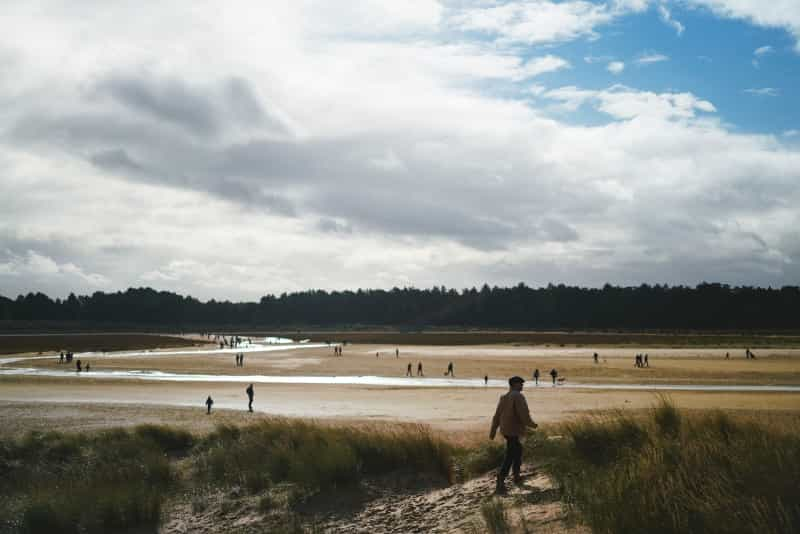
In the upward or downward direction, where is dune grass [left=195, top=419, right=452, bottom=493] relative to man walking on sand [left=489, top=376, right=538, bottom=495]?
downward

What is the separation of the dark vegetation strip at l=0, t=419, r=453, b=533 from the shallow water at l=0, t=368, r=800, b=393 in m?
30.1

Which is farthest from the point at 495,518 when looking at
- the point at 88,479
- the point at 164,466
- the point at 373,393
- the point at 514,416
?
the point at 373,393

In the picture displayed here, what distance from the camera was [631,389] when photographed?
137 ft

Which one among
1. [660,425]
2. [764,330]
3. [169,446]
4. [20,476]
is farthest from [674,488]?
[764,330]

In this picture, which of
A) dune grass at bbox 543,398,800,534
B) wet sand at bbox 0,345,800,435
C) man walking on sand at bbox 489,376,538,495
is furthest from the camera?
wet sand at bbox 0,345,800,435

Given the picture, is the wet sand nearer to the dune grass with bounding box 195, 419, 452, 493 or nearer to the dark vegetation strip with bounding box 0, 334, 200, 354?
the dune grass with bounding box 195, 419, 452, 493

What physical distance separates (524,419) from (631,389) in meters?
34.9

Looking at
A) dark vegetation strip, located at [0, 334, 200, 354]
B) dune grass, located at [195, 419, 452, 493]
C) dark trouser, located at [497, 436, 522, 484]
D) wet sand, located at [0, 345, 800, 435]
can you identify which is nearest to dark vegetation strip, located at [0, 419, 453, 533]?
dune grass, located at [195, 419, 452, 493]

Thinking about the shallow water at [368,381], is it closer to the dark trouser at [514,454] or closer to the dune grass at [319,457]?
the dune grass at [319,457]

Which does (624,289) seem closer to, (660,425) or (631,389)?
(631,389)

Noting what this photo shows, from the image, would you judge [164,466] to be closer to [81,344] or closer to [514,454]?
[514,454]

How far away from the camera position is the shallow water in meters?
42.5

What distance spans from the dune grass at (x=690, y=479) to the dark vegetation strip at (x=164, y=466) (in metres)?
3.41

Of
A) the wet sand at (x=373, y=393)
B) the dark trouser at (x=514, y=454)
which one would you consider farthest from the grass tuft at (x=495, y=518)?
the wet sand at (x=373, y=393)
